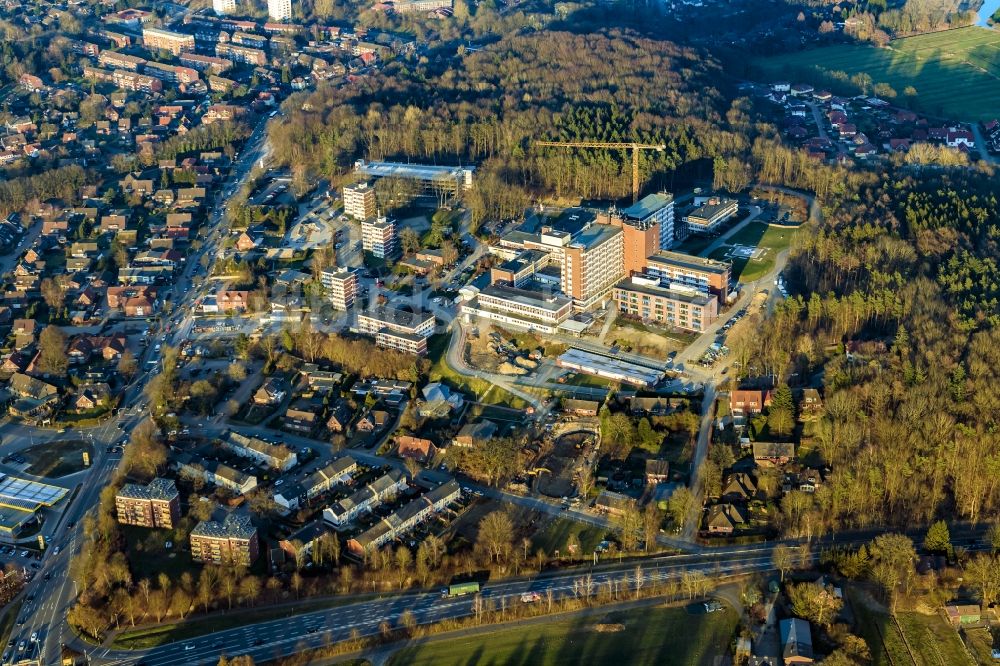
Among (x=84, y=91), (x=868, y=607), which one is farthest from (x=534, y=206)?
(x=84, y=91)

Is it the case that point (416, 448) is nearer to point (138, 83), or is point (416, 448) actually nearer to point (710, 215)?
point (710, 215)

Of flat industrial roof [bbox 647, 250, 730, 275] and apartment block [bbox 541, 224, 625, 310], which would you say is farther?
flat industrial roof [bbox 647, 250, 730, 275]

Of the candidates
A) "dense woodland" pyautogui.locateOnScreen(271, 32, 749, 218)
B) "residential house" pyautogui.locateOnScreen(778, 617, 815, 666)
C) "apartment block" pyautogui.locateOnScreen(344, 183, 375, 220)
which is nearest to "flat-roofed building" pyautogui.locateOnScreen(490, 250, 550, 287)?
"dense woodland" pyautogui.locateOnScreen(271, 32, 749, 218)

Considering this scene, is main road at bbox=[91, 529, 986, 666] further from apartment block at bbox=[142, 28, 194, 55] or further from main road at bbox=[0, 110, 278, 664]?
apartment block at bbox=[142, 28, 194, 55]

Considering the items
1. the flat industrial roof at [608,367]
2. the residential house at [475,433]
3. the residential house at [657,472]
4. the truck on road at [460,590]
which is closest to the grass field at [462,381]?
the residential house at [475,433]

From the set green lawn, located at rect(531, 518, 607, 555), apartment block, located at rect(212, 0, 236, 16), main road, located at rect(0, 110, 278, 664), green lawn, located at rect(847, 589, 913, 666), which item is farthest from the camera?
apartment block, located at rect(212, 0, 236, 16)

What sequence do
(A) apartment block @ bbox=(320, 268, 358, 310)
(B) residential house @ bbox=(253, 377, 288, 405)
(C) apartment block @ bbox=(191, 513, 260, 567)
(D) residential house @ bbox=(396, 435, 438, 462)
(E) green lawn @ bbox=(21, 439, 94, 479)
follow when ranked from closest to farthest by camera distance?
(C) apartment block @ bbox=(191, 513, 260, 567) → (D) residential house @ bbox=(396, 435, 438, 462) → (E) green lawn @ bbox=(21, 439, 94, 479) → (B) residential house @ bbox=(253, 377, 288, 405) → (A) apartment block @ bbox=(320, 268, 358, 310)

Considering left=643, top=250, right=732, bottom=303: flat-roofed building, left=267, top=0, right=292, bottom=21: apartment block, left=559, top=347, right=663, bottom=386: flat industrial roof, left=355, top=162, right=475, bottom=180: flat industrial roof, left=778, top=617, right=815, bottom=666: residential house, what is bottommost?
left=778, top=617, right=815, bottom=666: residential house
